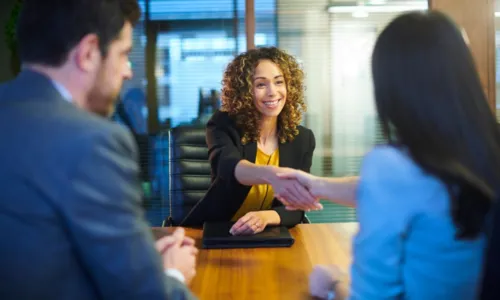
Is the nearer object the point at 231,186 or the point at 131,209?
the point at 131,209

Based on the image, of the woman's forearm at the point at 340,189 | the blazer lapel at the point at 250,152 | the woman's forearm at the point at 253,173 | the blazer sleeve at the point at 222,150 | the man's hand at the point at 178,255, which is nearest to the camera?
the man's hand at the point at 178,255

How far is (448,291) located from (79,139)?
72 cm

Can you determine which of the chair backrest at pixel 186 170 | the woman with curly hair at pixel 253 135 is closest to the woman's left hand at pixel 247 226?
the woman with curly hair at pixel 253 135

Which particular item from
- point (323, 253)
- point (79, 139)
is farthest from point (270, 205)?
point (79, 139)

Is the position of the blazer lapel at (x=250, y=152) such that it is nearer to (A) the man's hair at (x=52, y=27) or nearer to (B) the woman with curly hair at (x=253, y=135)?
(B) the woman with curly hair at (x=253, y=135)

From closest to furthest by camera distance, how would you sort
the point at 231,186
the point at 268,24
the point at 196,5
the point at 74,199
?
1. the point at 74,199
2. the point at 231,186
3. the point at 268,24
4. the point at 196,5

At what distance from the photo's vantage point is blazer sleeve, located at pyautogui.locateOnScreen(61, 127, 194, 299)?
775mm

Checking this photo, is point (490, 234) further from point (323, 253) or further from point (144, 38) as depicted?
point (144, 38)

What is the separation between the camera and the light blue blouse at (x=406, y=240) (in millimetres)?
896

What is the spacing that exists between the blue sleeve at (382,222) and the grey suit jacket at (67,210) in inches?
15.5

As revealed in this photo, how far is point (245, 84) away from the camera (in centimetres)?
238

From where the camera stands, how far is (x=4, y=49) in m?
4.21

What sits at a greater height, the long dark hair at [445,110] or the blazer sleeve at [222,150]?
the long dark hair at [445,110]

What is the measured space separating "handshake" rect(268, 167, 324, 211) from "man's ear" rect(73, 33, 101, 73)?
951 millimetres
